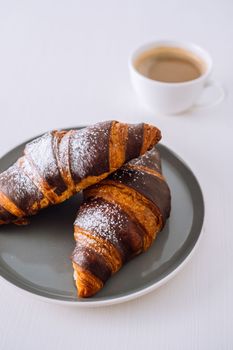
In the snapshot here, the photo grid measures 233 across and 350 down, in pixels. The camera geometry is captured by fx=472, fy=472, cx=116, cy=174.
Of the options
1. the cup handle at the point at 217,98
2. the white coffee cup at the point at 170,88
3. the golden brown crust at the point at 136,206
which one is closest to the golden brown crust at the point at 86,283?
the golden brown crust at the point at 136,206

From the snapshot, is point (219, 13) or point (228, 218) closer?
point (228, 218)

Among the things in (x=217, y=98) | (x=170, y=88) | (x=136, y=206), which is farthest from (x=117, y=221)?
(x=217, y=98)

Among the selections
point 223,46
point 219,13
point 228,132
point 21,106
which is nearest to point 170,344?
point 228,132

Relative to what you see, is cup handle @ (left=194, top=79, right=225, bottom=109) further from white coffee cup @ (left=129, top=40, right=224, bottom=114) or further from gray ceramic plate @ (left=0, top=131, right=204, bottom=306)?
gray ceramic plate @ (left=0, top=131, right=204, bottom=306)

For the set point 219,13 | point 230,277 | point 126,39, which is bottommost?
point 230,277

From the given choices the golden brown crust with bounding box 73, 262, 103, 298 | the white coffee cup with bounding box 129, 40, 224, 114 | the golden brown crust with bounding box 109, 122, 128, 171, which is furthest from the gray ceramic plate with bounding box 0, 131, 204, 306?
the white coffee cup with bounding box 129, 40, 224, 114

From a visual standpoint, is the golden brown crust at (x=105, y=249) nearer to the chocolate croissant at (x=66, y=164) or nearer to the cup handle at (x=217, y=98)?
the chocolate croissant at (x=66, y=164)

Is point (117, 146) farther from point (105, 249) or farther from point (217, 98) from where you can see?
point (217, 98)

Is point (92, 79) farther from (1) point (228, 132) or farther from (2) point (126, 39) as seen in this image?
(1) point (228, 132)
